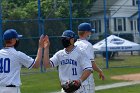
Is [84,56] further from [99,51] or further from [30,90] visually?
[99,51]

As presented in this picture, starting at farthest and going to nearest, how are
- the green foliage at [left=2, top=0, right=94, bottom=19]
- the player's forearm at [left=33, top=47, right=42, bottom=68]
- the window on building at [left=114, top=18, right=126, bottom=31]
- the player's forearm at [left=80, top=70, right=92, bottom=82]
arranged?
the window on building at [left=114, top=18, right=126, bottom=31], the green foliage at [left=2, top=0, right=94, bottom=19], the player's forearm at [left=33, top=47, right=42, bottom=68], the player's forearm at [left=80, top=70, right=92, bottom=82]

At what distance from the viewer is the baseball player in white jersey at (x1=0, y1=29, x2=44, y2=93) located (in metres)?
6.57

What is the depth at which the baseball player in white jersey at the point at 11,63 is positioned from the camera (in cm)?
657

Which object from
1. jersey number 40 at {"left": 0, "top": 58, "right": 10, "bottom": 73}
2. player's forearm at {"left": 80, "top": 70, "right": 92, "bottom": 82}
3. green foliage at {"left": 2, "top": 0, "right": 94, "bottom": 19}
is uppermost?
green foliage at {"left": 2, "top": 0, "right": 94, "bottom": 19}

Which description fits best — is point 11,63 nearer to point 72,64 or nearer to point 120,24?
point 72,64

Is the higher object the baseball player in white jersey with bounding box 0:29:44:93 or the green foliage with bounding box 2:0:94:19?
the green foliage with bounding box 2:0:94:19

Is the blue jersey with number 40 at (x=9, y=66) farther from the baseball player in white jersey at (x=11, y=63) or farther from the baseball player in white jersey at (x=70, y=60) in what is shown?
the baseball player in white jersey at (x=70, y=60)

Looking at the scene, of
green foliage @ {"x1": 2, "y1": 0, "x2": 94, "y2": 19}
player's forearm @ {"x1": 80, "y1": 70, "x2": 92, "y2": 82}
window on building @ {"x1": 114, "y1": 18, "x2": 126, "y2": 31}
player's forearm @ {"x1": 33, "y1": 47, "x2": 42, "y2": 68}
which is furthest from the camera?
window on building @ {"x1": 114, "y1": 18, "x2": 126, "y2": 31}

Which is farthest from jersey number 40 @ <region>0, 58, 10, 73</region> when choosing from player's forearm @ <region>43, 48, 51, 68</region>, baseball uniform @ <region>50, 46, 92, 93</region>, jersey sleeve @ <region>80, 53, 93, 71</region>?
jersey sleeve @ <region>80, 53, 93, 71</region>

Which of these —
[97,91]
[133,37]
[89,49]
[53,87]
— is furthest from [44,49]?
[133,37]

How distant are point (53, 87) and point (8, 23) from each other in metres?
9.56

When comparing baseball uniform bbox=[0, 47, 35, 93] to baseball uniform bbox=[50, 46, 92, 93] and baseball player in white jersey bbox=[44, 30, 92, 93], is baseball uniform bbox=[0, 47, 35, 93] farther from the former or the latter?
baseball uniform bbox=[50, 46, 92, 93]

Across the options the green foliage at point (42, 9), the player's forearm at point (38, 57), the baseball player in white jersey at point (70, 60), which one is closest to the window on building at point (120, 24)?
the green foliage at point (42, 9)

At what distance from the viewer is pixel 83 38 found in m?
7.41
